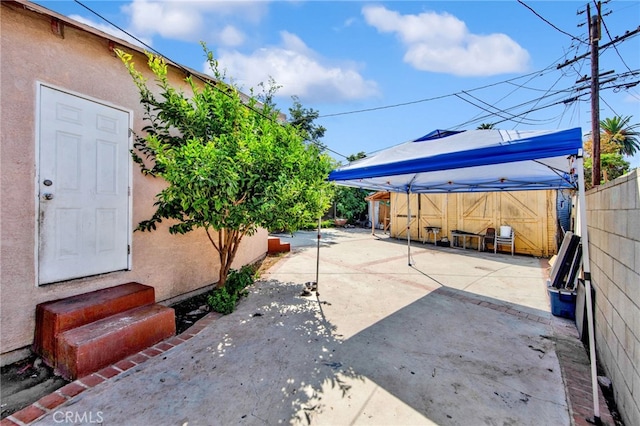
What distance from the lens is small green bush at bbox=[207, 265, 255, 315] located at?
3.41 meters

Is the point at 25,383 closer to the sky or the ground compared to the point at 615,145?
closer to the ground

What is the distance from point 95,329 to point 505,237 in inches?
395

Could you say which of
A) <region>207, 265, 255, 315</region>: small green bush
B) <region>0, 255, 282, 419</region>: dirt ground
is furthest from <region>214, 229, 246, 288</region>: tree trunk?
<region>0, 255, 282, 419</region>: dirt ground

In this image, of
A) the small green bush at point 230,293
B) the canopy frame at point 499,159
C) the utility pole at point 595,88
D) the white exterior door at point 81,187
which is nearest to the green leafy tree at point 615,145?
the utility pole at point 595,88

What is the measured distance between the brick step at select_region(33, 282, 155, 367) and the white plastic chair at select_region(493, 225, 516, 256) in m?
9.68

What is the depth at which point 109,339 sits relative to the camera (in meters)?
2.24

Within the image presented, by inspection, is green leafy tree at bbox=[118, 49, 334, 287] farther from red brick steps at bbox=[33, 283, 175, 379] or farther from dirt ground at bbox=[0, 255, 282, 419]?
dirt ground at bbox=[0, 255, 282, 419]

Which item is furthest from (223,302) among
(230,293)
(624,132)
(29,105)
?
(624,132)

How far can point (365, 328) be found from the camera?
308 centimetres

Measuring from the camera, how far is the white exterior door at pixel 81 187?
2523 mm

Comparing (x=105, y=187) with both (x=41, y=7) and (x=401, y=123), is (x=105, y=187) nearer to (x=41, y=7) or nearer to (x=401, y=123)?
(x=41, y=7)

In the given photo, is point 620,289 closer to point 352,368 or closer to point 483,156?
point 483,156

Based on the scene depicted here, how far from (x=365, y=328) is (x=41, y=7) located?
14.7 ft

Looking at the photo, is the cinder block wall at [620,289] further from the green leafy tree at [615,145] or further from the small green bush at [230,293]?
the green leafy tree at [615,145]
